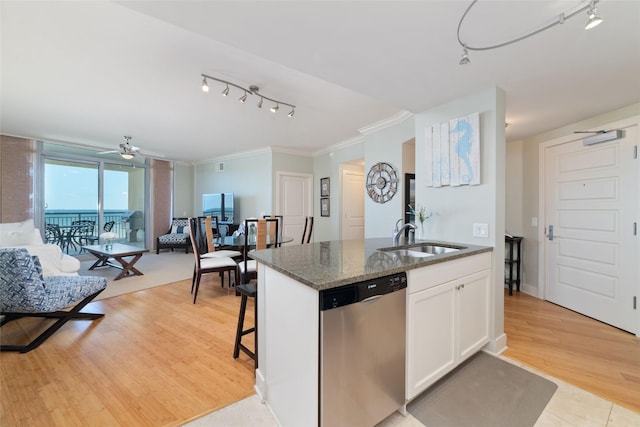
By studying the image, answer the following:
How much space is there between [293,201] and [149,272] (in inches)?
124

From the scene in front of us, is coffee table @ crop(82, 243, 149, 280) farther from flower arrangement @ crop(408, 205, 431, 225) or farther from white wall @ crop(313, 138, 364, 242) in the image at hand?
flower arrangement @ crop(408, 205, 431, 225)

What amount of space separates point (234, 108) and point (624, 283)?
488 centimetres

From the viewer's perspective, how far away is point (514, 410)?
1555mm

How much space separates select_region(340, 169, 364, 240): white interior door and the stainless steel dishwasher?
13.2ft

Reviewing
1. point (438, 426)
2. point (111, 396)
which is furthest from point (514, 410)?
point (111, 396)

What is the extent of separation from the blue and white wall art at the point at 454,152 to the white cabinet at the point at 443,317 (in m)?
0.74

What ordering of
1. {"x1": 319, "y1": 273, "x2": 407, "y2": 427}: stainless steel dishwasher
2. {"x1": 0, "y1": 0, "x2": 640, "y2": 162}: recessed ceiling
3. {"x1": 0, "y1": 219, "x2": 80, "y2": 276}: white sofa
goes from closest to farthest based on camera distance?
{"x1": 319, "y1": 273, "x2": 407, "y2": 427}: stainless steel dishwasher → {"x1": 0, "y1": 0, "x2": 640, "y2": 162}: recessed ceiling → {"x1": 0, "y1": 219, "x2": 80, "y2": 276}: white sofa

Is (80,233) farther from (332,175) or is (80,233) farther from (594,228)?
(594,228)

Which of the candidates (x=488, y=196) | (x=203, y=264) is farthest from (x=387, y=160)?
(x=203, y=264)

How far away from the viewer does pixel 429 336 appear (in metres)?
1.60

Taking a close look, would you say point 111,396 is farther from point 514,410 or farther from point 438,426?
point 514,410

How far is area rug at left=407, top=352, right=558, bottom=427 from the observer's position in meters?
1.49

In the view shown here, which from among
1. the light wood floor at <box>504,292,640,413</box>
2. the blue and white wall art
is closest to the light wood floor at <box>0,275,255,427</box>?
the light wood floor at <box>504,292,640,413</box>

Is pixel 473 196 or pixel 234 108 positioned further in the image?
pixel 234 108
